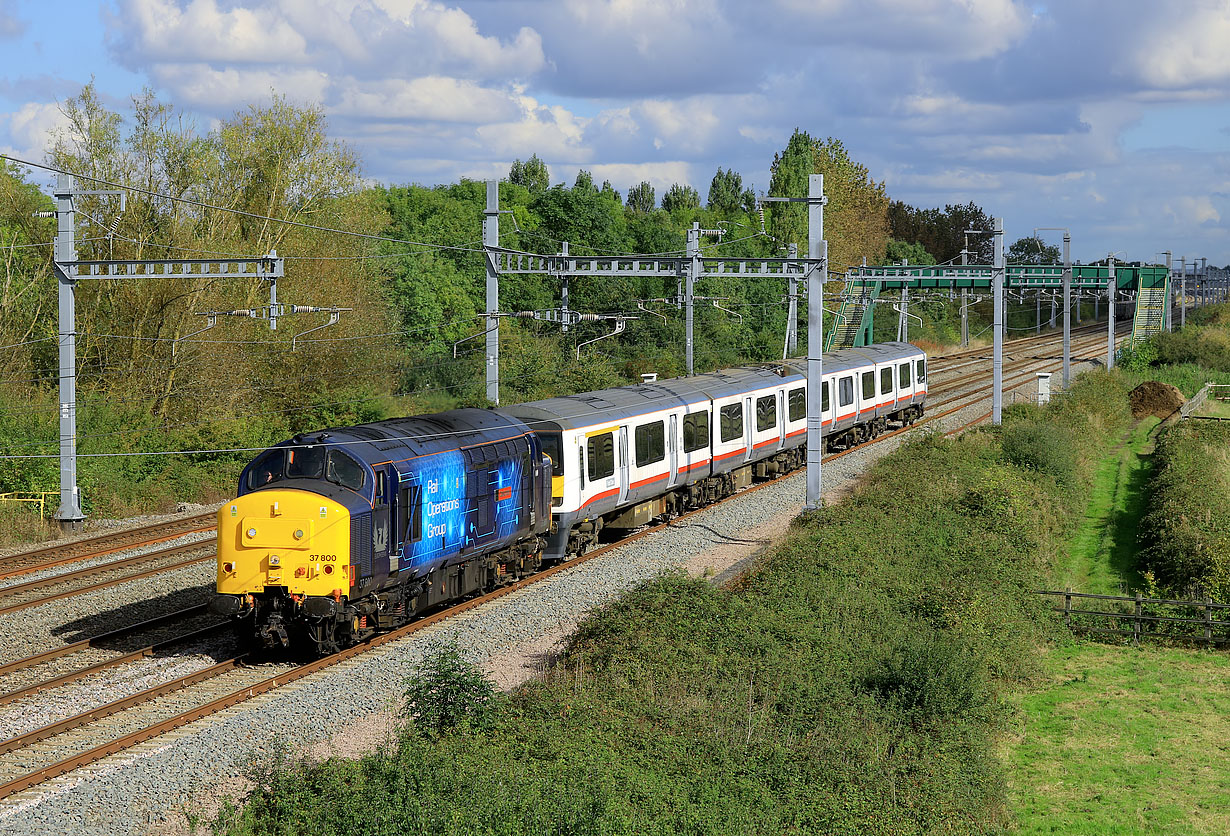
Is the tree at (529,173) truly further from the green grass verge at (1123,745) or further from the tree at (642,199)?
the green grass verge at (1123,745)

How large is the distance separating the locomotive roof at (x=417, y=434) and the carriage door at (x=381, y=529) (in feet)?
1.22

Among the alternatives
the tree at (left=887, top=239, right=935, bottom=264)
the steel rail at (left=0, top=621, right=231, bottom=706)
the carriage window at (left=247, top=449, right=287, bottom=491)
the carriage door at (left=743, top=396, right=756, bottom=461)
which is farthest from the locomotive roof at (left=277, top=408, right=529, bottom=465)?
the tree at (left=887, top=239, right=935, bottom=264)

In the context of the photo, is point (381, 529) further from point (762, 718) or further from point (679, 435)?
point (679, 435)

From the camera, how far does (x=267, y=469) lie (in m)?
17.7

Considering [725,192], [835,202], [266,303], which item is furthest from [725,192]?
[266,303]

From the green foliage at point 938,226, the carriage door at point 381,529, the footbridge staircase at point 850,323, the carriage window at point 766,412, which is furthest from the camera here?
the green foliage at point 938,226

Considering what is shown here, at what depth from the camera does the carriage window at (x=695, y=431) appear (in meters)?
29.8

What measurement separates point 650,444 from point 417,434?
917cm

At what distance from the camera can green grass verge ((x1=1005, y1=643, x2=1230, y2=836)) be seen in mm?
14836

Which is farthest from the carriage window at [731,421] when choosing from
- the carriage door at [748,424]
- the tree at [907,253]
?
the tree at [907,253]

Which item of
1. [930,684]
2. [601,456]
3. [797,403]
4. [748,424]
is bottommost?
[930,684]

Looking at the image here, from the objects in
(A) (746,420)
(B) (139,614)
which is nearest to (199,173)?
(A) (746,420)

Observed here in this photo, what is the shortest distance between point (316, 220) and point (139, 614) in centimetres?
3062

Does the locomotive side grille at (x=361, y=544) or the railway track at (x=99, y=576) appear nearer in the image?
the locomotive side grille at (x=361, y=544)
